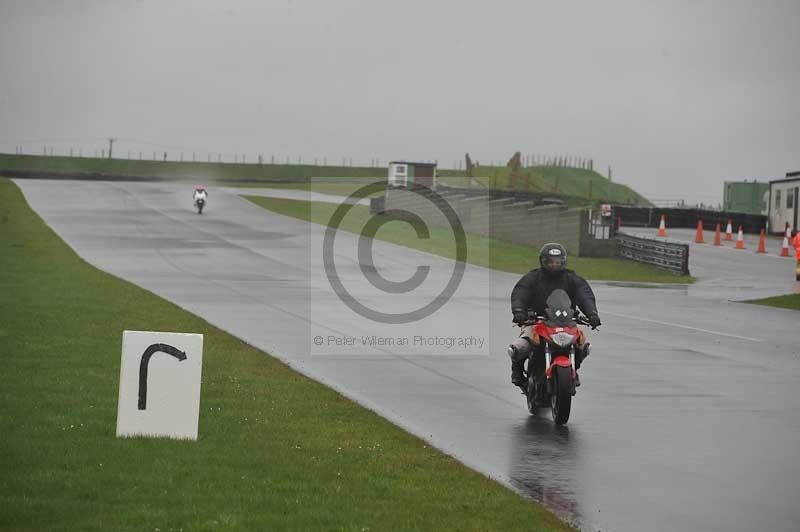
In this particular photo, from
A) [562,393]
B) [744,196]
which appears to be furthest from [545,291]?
[744,196]

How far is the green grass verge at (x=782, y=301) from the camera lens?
→ 96.9 feet

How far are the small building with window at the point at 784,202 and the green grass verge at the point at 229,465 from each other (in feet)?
148

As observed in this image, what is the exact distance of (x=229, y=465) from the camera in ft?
31.1

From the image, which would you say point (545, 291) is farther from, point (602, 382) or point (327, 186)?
point (327, 186)

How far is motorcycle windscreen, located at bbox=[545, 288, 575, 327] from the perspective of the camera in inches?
506

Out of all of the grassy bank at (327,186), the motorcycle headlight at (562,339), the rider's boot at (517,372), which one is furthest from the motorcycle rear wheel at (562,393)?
the grassy bank at (327,186)

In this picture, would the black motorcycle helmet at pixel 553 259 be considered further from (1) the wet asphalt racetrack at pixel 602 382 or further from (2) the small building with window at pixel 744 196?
(2) the small building with window at pixel 744 196

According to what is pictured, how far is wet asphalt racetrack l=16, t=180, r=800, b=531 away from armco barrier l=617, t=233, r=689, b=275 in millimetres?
1222

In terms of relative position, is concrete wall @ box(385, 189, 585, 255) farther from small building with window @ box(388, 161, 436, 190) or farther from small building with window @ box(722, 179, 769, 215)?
small building with window @ box(722, 179, 769, 215)

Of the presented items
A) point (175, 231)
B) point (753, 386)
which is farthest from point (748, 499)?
point (175, 231)

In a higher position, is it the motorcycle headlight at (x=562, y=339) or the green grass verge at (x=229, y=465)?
the motorcycle headlight at (x=562, y=339)

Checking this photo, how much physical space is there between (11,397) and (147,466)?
334 centimetres

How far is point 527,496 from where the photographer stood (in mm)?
9219

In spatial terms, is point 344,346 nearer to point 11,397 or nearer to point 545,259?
point 545,259
